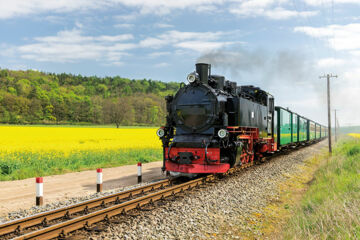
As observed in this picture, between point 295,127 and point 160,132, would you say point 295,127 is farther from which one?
point 160,132

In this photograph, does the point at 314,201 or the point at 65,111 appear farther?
the point at 65,111

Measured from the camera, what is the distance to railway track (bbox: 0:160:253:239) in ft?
16.7

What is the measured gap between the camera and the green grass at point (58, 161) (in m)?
12.7

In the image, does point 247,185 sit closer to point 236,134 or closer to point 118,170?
point 236,134

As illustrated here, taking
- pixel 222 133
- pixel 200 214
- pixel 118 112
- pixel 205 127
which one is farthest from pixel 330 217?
pixel 118 112

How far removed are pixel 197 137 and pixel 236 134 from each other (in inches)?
55.8

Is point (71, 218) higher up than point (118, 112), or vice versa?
point (118, 112)

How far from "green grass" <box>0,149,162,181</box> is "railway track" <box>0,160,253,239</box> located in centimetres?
647

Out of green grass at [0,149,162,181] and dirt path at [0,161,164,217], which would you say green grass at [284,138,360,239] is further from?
green grass at [0,149,162,181]

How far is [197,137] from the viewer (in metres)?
10.5

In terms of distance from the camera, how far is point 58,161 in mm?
15305

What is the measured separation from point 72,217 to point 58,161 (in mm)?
9881

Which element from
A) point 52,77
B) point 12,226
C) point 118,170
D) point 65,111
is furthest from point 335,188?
point 52,77

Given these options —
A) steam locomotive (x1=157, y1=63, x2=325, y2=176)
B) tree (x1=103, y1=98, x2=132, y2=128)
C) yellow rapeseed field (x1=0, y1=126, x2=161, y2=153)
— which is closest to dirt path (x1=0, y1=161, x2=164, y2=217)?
steam locomotive (x1=157, y1=63, x2=325, y2=176)
